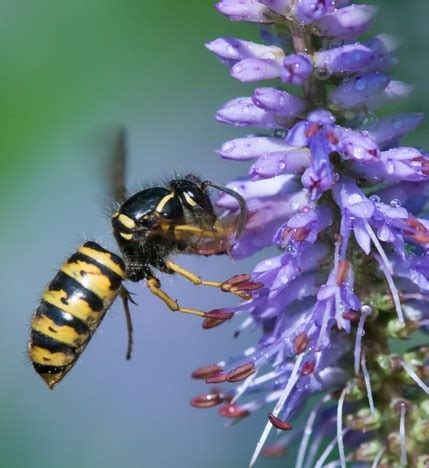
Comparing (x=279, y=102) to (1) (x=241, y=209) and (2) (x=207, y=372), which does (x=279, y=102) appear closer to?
(1) (x=241, y=209)

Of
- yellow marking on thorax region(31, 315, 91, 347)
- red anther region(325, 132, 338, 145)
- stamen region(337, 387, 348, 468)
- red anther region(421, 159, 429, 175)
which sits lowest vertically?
stamen region(337, 387, 348, 468)

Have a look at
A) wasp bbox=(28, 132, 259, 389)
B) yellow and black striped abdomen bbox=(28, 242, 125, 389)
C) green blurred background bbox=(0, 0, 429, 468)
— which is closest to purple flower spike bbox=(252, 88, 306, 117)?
wasp bbox=(28, 132, 259, 389)

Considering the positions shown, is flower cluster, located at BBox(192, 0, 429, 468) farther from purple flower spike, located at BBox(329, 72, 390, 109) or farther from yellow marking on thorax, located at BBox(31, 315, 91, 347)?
yellow marking on thorax, located at BBox(31, 315, 91, 347)

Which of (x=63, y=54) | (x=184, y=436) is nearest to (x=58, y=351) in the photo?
(x=184, y=436)

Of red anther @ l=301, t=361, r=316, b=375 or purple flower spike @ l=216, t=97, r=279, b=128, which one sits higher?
purple flower spike @ l=216, t=97, r=279, b=128

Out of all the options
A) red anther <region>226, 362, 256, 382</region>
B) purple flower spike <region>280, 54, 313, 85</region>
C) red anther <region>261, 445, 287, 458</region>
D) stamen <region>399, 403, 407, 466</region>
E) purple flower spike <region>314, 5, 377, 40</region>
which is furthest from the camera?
red anther <region>261, 445, 287, 458</region>

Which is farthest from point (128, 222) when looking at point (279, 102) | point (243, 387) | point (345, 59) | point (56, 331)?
point (345, 59)

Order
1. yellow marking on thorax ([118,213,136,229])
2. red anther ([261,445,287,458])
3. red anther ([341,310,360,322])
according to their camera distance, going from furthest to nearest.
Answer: yellow marking on thorax ([118,213,136,229]) → red anther ([261,445,287,458]) → red anther ([341,310,360,322])
